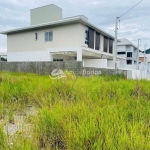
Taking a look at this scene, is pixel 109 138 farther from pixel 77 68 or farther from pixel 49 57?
pixel 49 57

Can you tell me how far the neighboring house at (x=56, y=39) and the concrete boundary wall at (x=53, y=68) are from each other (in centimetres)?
217

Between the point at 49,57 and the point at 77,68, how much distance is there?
5180 millimetres

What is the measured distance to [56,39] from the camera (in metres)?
15.5

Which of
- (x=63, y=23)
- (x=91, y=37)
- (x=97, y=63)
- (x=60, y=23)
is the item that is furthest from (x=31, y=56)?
(x=97, y=63)

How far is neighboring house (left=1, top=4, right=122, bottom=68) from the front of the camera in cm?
1434

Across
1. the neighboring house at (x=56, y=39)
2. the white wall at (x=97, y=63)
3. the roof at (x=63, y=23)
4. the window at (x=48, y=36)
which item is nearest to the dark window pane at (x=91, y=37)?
the neighboring house at (x=56, y=39)

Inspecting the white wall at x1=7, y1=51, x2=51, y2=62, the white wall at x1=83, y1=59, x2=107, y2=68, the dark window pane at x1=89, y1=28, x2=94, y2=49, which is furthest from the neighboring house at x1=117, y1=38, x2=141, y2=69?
the white wall at x1=7, y1=51, x2=51, y2=62

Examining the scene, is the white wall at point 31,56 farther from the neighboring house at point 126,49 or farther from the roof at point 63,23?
the neighboring house at point 126,49

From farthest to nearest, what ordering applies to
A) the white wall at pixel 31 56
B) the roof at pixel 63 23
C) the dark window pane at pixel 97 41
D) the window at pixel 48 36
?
the dark window pane at pixel 97 41 → the window at pixel 48 36 → the white wall at pixel 31 56 → the roof at pixel 63 23

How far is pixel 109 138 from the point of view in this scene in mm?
1575

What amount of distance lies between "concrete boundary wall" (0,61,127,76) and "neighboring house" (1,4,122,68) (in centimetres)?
217

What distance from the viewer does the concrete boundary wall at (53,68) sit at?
10079 millimetres

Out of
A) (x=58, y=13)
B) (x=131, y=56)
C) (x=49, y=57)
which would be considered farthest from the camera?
(x=131, y=56)

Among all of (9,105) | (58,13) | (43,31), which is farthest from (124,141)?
(58,13)
